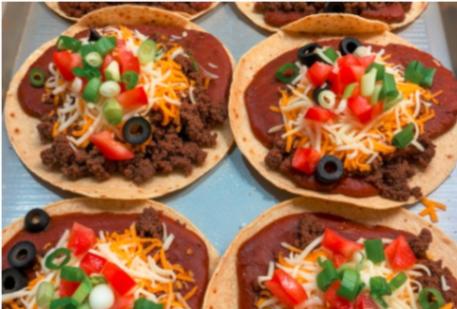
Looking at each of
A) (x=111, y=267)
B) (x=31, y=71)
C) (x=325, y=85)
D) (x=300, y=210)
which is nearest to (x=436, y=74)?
(x=325, y=85)

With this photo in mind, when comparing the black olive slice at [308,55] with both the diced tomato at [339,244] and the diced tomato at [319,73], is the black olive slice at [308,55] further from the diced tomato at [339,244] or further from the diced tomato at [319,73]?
the diced tomato at [339,244]

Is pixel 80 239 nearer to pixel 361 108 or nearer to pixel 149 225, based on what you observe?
pixel 149 225

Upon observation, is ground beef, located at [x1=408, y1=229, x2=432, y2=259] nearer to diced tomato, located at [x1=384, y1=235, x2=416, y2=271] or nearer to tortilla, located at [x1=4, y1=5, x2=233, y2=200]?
diced tomato, located at [x1=384, y1=235, x2=416, y2=271]

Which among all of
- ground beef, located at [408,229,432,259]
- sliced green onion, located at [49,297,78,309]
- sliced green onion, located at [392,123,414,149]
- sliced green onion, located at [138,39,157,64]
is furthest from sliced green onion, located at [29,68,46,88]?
ground beef, located at [408,229,432,259]

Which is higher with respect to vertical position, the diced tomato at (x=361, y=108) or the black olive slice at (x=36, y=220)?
the diced tomato at (x=361, y=108)

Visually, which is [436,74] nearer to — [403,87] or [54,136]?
[403,87]

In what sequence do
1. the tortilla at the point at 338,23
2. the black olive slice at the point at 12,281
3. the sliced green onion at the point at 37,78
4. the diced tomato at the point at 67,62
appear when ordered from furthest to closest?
the tortilla at the point at 338,23 < the sliced green onion at the point at 37,78 < the diced tomato at the point at 67,62 < the black olive slice at the point at 12,281

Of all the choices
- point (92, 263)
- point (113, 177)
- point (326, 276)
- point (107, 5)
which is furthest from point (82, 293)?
point (107, 5)

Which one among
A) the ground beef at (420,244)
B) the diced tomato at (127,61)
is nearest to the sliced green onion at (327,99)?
the ground beef at (420,244)
